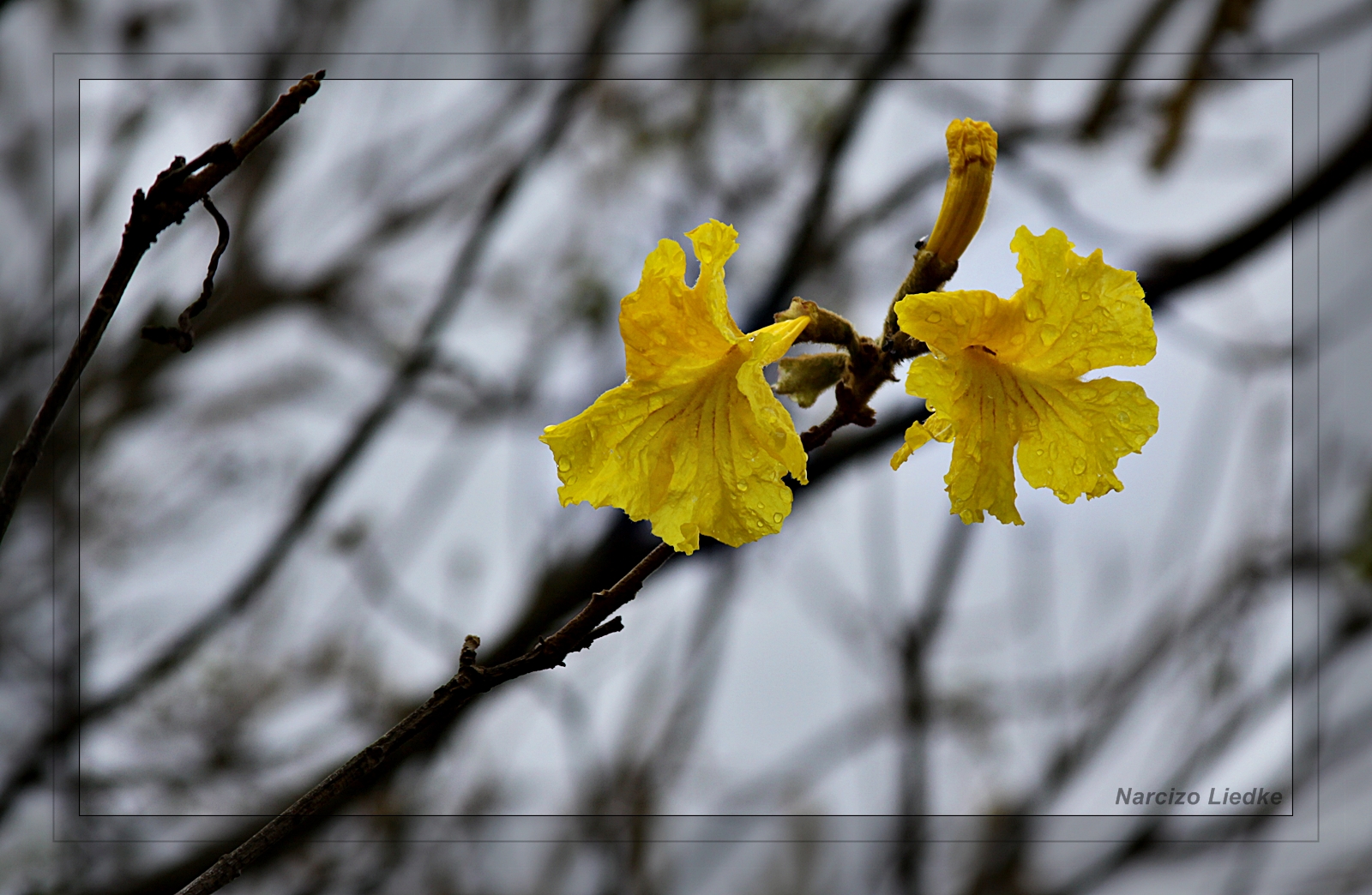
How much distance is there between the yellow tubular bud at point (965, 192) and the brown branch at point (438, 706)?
27.7 inches

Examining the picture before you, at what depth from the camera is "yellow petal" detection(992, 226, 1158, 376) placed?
1371mm

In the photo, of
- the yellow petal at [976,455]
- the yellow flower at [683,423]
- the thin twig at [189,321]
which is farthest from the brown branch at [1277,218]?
the thin twig at [189,321]

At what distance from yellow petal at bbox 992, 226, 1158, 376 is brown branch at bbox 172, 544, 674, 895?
0.68m

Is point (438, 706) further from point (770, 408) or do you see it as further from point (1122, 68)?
point (1122, 68)

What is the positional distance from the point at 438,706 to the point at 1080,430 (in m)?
1.06

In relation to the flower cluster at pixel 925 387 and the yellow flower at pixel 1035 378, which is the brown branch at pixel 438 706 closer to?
the flower cluster at pixel 925 387

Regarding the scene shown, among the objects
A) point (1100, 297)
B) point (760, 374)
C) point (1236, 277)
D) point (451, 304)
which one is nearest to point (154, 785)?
point (451, 304)

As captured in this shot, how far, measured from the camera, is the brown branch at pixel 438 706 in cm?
114

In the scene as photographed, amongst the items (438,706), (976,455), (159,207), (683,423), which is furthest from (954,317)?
(159,207)

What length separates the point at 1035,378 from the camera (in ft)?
4.81

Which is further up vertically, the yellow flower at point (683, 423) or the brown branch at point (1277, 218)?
the brown branch at point (1277, 218)

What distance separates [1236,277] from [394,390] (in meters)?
3.82

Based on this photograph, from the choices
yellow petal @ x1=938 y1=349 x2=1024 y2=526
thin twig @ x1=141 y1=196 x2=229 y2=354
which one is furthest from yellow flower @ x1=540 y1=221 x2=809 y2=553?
thin twig @ x1=141 y1=196 x2=229 y2=354

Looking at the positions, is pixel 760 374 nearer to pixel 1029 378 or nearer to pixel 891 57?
pixel 1029 378
